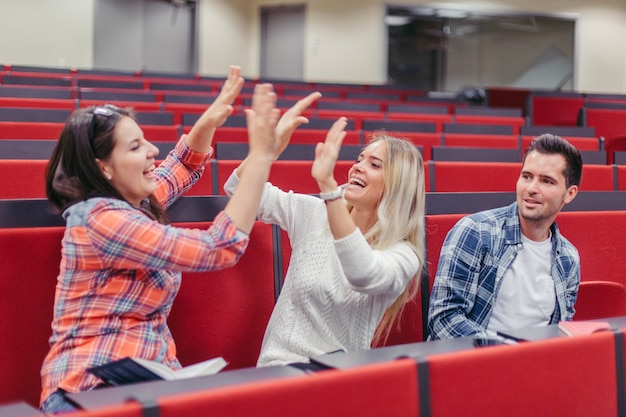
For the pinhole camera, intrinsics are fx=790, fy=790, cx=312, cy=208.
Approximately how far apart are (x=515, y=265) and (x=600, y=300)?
0.46 ft

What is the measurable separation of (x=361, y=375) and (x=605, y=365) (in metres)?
0.15

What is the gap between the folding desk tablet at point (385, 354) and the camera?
0.39m

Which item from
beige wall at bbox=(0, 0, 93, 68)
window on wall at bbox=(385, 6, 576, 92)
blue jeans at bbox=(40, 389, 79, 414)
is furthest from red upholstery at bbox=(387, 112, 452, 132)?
window on wall at bbox=(385, 6, 576, 92)

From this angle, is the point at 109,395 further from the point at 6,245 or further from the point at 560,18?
the point at 560,18

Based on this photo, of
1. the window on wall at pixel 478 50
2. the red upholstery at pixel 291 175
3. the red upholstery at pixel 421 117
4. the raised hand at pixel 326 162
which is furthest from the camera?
the window on wall at pixel 478 50

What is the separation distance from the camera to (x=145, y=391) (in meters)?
0.35

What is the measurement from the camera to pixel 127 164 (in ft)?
1.73

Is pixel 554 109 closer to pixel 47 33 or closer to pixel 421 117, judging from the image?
pixel 421 117

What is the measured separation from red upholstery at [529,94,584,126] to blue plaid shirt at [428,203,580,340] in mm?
1971

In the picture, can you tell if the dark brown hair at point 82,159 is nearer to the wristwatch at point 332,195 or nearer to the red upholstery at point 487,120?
the wristwatch at point 332,195

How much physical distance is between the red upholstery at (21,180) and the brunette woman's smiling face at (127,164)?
1.18 feet

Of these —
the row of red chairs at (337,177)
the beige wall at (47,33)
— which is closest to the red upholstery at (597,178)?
the row of red chairs at (337,177)

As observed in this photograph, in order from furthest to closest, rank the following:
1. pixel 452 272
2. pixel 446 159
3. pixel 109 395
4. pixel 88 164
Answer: pixel 446 159, pixel 452 272, pixel 88 164, pixel 109 395

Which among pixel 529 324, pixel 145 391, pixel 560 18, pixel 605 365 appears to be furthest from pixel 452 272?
pixel 560 18
